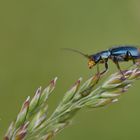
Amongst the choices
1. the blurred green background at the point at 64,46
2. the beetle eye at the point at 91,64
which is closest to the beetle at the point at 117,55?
the beetle eye at the point at 91,64

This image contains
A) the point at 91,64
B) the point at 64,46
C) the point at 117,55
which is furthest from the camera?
the point at 64,46

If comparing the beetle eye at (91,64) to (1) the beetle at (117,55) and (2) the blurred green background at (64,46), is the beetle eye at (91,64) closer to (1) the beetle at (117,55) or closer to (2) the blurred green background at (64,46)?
(1) the beetle at (117,55)

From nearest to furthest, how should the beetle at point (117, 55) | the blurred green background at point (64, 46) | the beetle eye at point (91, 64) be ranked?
the beetle eye at point (91, 64) < the beetle at point (117, 55) < the blurred green background at point (64, 46)

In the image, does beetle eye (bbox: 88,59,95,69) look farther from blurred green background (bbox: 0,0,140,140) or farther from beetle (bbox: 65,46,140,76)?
blurred green background (bbox: 0,0,140,140)

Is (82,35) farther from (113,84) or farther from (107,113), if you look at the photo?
(113,84)

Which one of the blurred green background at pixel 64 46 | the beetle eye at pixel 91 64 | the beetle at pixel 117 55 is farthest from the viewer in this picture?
the blurred green background at pixel 64 46

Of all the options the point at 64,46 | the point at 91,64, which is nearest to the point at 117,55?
the point at 91,64

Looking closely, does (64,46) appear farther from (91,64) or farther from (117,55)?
(91,64)

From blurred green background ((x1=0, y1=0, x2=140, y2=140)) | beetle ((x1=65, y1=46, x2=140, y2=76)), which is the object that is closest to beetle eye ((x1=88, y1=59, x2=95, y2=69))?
beetle ((x1=65, y1=46, x2=140, y2=76))
